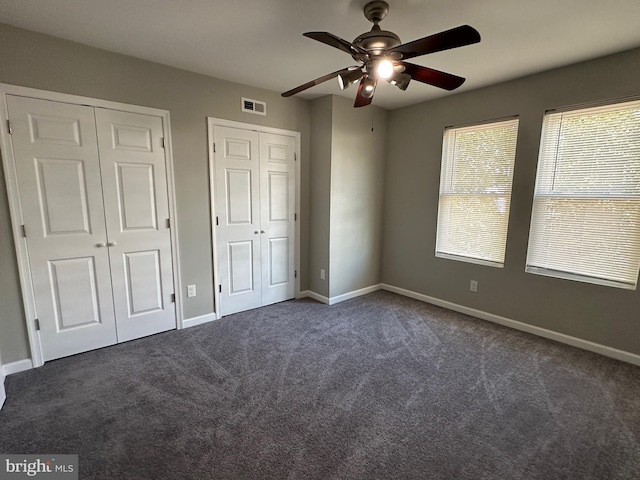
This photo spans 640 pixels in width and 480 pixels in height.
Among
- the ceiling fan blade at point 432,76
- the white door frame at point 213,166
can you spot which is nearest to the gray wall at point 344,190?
the white door frame at point 213,166

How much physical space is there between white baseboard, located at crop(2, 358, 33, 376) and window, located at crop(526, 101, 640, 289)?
456 cm

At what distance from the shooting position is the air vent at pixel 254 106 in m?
3.31

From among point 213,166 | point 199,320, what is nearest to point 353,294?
point 199,320

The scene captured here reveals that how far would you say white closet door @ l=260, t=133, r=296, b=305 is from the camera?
3.59m

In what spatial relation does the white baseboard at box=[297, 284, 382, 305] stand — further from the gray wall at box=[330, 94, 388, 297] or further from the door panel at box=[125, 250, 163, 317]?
the door panel at box=[125, 250, 163, 317]

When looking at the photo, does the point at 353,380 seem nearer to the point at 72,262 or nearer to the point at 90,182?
the point at 72,262

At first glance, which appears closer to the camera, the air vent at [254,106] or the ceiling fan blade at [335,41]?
the ceiling fan blade at [335,41]

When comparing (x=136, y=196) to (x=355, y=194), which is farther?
(x=355, y=194)

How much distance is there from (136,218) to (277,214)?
151cm

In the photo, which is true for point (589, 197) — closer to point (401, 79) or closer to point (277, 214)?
point (401, 79)

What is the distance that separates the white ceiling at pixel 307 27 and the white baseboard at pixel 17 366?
247cm

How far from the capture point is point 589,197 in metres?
2.72

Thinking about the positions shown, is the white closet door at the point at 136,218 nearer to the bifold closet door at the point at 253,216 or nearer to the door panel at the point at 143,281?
the door panel at the point at 143,281

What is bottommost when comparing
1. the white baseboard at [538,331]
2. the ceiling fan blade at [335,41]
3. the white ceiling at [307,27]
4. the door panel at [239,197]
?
the white baseboard at [538,331]
